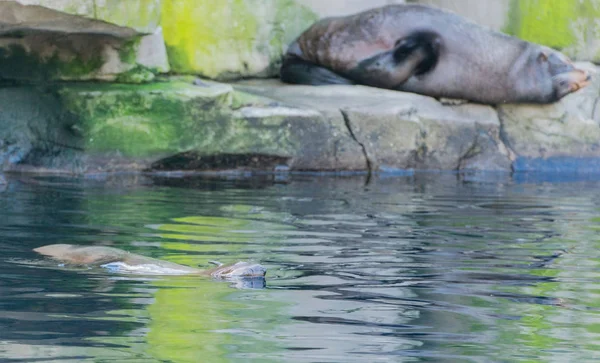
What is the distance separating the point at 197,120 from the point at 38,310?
A: 5928 millimetres

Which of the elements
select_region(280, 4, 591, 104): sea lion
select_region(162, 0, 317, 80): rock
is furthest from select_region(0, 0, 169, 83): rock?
select_region(280, 4, 591, 104): sea lion

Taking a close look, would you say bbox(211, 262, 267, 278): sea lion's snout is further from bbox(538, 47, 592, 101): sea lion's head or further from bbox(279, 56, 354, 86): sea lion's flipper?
bbox(538, 47, 592, 101): sea lion's head

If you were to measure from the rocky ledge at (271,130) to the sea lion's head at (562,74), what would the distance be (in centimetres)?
25

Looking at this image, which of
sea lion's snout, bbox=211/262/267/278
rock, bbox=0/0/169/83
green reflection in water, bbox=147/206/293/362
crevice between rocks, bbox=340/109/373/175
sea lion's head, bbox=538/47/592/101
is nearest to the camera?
green reflection in water, bbox=147/206/293/362

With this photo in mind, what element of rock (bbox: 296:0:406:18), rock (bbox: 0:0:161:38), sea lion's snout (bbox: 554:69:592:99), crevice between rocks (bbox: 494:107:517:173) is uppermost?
rock (bbox: 296:0:406:18)

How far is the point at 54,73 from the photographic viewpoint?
8852mm

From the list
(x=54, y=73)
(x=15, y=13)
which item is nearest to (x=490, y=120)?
(x=54, y=73)

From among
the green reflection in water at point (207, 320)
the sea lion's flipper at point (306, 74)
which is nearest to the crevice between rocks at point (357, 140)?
the sea lion's flipper at point (306, 74)

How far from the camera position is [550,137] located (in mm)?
10945

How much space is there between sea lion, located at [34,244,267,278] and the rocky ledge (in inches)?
172

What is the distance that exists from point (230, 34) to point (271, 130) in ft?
4.65

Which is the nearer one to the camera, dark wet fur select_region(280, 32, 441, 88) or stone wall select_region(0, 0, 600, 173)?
stone wall select_region(0, 0, 600, 173)

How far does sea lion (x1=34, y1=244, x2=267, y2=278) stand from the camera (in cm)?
400

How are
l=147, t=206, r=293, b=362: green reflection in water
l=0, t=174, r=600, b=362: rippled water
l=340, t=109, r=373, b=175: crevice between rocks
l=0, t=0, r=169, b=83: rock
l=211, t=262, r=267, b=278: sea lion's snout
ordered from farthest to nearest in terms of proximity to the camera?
l=340, t=109, r=373, b=175: crevice between rocks → l=0, t=0, r=169, b=83: rock → l=211, t=262, r=267, b=278: sea lion's snout → l=0, t=174, r=600, b=362: rippled water → l=147, t=206, r=293, b=362: green reflection in water
